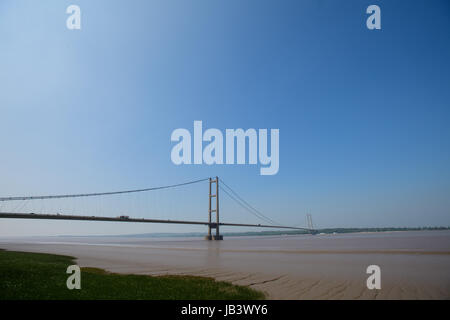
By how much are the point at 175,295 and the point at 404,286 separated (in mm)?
7838

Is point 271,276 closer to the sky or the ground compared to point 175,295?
closer to the ground
